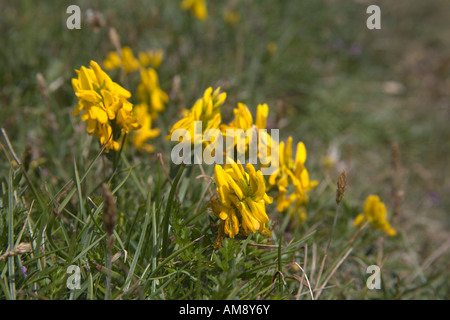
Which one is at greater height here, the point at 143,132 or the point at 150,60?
the point at 150,60

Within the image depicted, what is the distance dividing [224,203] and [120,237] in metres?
0.62

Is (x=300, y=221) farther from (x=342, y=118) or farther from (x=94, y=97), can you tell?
(x=342, y=118)

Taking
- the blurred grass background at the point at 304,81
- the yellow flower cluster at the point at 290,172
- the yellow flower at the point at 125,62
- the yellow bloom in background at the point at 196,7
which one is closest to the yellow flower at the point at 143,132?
the blurred grass background at the point at 304,81

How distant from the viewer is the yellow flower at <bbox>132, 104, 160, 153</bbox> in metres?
2.73

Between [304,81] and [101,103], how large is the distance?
2930 millimetres

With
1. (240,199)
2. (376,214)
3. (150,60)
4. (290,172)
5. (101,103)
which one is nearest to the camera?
(240,199)

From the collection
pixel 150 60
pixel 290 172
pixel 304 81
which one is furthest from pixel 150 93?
pixel 304 81

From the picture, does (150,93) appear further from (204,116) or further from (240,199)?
(240,199)

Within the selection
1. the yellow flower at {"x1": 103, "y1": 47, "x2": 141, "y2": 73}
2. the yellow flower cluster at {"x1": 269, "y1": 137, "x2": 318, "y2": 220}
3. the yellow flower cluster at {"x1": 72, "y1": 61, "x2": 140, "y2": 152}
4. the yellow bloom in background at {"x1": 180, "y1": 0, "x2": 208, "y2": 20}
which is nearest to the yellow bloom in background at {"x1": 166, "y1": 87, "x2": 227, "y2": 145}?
the yellow flower cluster at {"x1": 72, "y1": 61, "x2": 140, "y2": 152}

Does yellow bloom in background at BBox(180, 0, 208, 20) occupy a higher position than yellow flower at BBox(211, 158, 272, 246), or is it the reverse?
yellow bloom in background at BBox(180, 0, 208, 20)

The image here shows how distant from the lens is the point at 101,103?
182 centimetres

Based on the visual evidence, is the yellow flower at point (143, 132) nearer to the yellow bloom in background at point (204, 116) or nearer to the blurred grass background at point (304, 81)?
the blurred grass background at point (304, 81)

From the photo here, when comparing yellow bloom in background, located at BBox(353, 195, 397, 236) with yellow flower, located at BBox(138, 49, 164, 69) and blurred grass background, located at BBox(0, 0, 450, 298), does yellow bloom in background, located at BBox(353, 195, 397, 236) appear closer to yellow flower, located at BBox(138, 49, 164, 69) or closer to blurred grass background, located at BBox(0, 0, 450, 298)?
blurred grass background, located at BBox(0, 0, 450, 298)

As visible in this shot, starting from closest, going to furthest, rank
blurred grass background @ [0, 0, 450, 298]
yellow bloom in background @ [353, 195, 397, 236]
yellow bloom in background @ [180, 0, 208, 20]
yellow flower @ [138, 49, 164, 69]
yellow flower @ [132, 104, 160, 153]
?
yellow bloom in background @ [353, 195, 397, 236] → yellow flower @ [132, 104, 160, 153] → blurred grass background @ [0, 0, 450, 298] → yellow flower @ [138, 49, 164, 69] → yellow bloom in background @ [180, 0, 208, 20]
